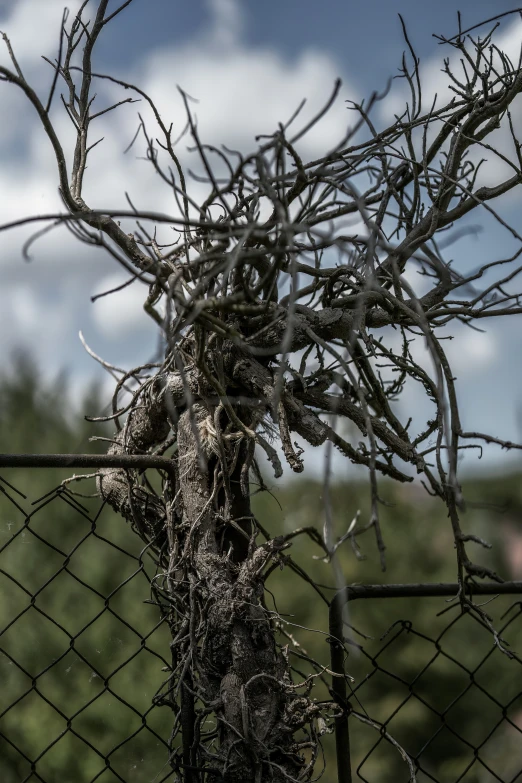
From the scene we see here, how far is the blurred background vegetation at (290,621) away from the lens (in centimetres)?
562

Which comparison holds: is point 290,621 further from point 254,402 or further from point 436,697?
point 254,402

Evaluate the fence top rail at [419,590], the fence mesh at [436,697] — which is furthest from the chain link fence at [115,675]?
the fence top rail at [419,590]

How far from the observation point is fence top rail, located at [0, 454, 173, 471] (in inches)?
42.9

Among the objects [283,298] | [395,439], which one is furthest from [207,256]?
[395,439]

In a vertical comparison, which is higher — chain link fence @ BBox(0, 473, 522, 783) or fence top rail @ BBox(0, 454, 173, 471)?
chain link fence @ BBox(0, 473, 522, 783)

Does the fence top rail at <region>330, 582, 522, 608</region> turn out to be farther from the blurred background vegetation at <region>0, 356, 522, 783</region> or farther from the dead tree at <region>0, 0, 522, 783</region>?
the blurred background vegetation at <region>0, 356, 522, 783</region>

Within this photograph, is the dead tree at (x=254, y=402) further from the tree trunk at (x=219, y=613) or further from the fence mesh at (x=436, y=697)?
the fence mesh at (x=436, y=697)

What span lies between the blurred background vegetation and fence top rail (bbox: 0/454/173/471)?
160 inches

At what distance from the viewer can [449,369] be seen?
0.90m

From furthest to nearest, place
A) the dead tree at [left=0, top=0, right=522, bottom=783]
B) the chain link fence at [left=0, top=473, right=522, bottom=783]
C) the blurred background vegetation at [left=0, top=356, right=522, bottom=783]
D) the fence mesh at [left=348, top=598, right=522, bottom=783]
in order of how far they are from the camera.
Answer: the fence mesh at [left=348, top=598, right=522, bottom=783], the blurred background vegetation at [left=0, top=356, right=522, bottom=783], the chain link fence at [left=0, top=473, right=522, bottom=783], the dead tree at [left=0, top=0, right=522, bottom=783]

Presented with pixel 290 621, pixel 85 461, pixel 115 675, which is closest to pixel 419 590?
pixel 85 461

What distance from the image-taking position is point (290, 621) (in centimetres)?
779

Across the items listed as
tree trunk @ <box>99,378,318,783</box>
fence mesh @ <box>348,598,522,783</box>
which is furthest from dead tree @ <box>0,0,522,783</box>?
fence mesh @ <box>348,598,522,783</box>

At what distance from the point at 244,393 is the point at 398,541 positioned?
818cm
